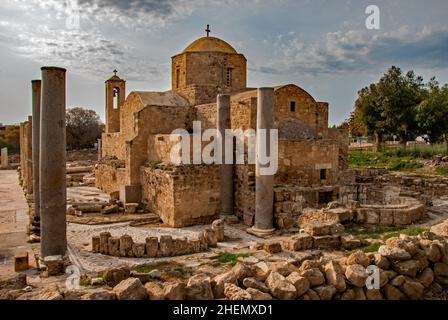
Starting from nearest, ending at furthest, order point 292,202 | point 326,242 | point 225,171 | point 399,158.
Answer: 1. point 326,242
2. point 292,202
3. point 225,171
4. point 399,158

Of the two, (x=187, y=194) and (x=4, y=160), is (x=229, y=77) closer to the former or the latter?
(x=187, y=194)

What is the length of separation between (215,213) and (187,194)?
1.26 m

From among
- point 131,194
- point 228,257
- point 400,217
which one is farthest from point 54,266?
point 400,217

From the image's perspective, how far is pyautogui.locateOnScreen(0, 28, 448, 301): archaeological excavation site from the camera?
5168 millimetres

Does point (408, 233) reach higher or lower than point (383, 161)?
lower

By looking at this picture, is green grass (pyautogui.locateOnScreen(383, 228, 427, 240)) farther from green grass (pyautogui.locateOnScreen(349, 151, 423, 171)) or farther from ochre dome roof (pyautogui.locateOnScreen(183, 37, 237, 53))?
green grass (pyautogui.locateOnScreen(349, 151, 423, 171))

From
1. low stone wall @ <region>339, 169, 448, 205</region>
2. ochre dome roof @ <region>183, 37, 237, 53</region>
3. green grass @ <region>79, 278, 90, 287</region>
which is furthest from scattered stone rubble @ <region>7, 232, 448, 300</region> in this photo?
ochre dome roof @ <region>183, 37, 237, 53</region>

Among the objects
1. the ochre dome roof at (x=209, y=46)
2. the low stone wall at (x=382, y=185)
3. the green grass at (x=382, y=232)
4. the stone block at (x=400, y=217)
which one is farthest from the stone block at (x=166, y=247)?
the ochre dome roof at (x=209, y=46)

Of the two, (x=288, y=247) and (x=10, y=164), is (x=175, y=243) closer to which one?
(x=288, y=247)

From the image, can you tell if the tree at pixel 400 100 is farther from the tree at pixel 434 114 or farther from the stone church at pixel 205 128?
the stone church at pixel 205 128

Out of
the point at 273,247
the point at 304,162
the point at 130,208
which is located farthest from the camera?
the point at 130,208

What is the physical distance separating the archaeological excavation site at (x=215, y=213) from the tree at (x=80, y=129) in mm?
25411

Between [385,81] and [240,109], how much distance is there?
19.2 m

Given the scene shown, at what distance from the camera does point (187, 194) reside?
11.6 metres
